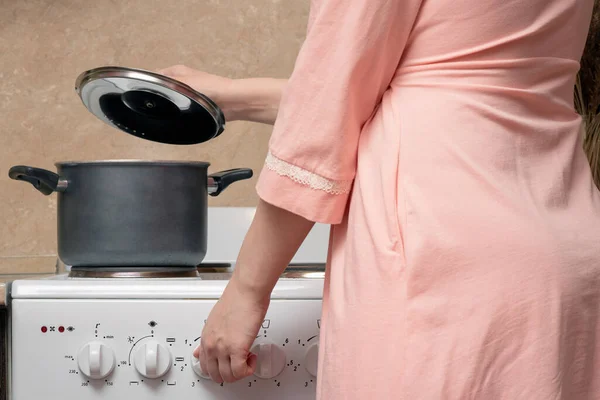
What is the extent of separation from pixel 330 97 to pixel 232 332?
9.5 inches

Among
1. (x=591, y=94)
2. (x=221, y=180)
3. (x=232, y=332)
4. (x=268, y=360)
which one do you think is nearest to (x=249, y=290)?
(x=232, y=332)

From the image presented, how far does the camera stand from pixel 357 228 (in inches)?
24.2

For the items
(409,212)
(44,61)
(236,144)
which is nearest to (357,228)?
(409,212)

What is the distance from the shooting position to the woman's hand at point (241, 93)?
103cm

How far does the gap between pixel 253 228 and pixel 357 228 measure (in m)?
0.10

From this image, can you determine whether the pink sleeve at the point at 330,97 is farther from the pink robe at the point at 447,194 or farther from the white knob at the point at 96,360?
the white knob at the point at 96,360

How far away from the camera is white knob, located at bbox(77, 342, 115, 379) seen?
2.71ft

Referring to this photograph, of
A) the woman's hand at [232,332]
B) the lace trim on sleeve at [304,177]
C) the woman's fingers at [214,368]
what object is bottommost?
the woman's fingers at [214,368]

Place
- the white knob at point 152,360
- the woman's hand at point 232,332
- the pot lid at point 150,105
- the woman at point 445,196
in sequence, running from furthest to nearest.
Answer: the pot lid at point 150,105 < the white knob at point 152,360 < the woman's hand at point 232,332 < the woman at point 445,196

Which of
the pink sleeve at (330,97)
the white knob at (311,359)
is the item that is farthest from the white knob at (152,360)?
the pink sleeve at (330,97)

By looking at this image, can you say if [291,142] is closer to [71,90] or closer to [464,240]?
[464,240]

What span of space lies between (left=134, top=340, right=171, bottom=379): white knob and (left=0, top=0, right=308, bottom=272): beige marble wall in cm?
77

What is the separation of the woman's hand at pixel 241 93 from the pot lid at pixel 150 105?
3 cm

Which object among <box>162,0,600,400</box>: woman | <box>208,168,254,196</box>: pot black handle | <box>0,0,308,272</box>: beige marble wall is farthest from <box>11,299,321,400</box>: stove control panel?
<box>0,0,308,272</box>: beige marble wall
